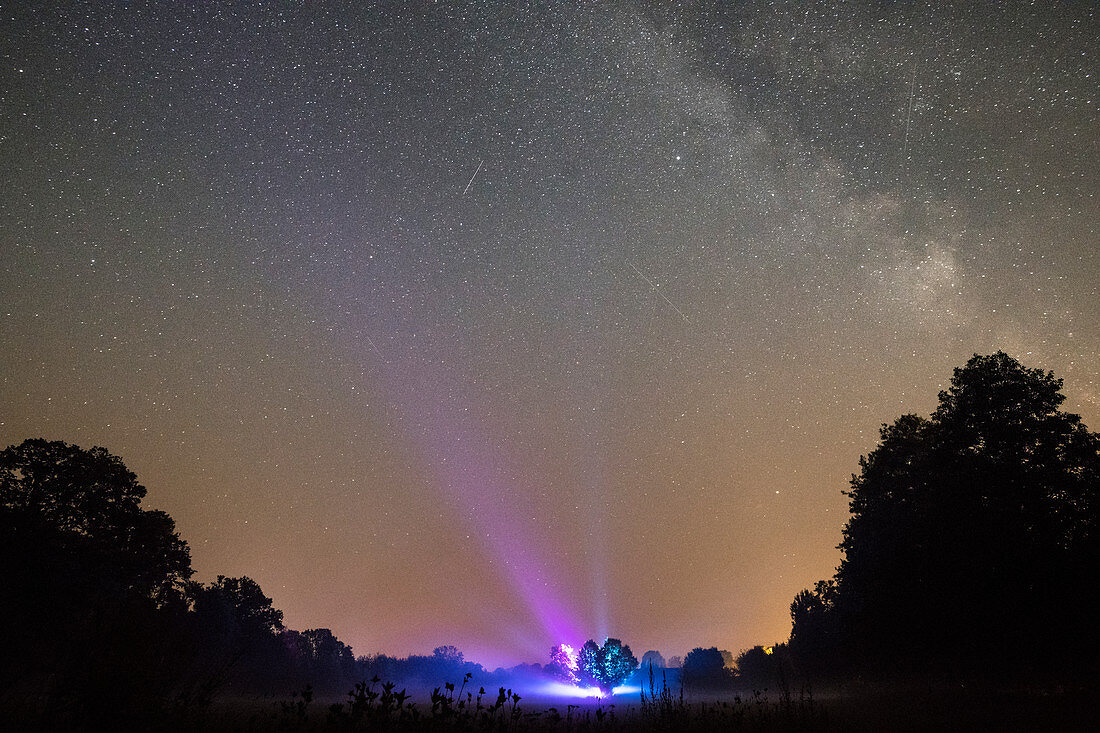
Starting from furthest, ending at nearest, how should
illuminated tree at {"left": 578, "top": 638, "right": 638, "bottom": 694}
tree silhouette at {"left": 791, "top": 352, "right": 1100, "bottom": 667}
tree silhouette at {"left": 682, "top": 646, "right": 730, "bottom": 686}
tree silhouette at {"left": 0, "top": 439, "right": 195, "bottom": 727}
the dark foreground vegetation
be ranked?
1. illuminated tree at {"left": 578, "top": 638, "right": 638, "bottom": 694}
2. tree silhouette at {"left": 682, "top": 646, "right": 730, "bottom": 686}
3. tree silhouette at {"left": 0, "top": 439, "right": 195, "bottom": 727}
4. tree silhouette at {"left": 791, "top": 352, "right": 1100, "bottom": 667}
5. the dark foreground vegetation

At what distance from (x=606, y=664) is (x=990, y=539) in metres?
83.1

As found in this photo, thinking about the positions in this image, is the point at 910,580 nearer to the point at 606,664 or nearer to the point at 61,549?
the point at 61,549

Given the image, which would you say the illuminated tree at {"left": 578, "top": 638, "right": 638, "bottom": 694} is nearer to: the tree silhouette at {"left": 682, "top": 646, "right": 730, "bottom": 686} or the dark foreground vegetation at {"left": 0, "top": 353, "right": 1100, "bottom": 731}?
the tree silhouette at {"left": 682, "top": 646, "right": 730, "bottom": 686}

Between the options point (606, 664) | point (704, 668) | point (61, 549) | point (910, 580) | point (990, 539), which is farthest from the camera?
point (704, 668)

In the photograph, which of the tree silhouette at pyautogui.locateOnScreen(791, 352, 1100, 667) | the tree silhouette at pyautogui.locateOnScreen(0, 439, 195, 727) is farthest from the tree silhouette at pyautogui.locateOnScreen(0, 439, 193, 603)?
the tree silhouette at pyautogui.locateOnScreen(791, 352, 1100, 667)

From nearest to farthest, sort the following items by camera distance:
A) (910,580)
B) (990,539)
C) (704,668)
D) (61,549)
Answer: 1. (990,539)
2. (910,580)
3. (61,549)
4. (704,668)

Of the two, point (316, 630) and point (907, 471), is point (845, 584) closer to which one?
point (907, 471)

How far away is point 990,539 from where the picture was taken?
16.3 m

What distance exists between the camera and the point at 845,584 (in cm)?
Answer: 2322

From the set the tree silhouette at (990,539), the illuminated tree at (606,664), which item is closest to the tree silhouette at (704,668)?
the illuminated tree at (606,664)

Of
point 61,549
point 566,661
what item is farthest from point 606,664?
point 61,549

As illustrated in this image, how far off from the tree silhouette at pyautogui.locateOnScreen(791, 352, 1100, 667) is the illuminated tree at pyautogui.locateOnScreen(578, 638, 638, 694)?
249 feet

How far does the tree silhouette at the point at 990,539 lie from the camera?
15.5m

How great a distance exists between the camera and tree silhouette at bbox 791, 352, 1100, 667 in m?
15.5
